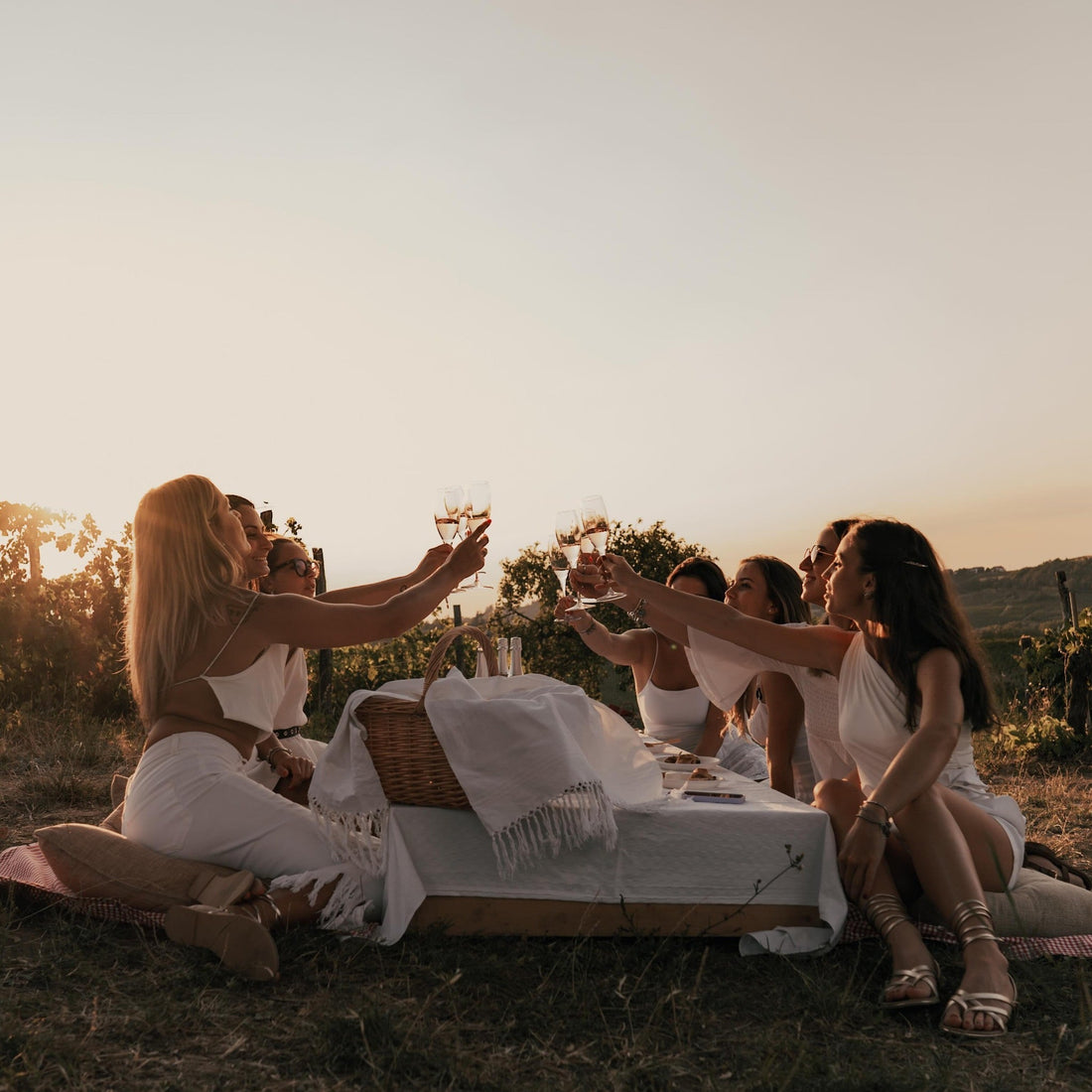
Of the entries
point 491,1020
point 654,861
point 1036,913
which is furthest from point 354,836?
point 1036,913

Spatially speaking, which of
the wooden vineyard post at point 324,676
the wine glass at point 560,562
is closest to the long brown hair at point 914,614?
the wine glass at point 560,562

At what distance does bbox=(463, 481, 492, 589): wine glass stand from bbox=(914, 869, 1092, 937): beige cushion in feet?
6.53

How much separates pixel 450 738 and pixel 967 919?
1589mm

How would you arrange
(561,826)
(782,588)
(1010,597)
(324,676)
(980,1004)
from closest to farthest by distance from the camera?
1. (980,1004)
2. (561,826)
3. (782,588)
4. (324,676)
5. (1010,597)

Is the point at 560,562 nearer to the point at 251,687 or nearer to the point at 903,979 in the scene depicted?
the point at 251,687

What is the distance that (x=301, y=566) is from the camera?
466cm

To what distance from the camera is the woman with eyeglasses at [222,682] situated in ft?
10.8

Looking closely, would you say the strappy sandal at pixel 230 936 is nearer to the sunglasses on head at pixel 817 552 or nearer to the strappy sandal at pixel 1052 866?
the sunglasses on head at pixel 817 552

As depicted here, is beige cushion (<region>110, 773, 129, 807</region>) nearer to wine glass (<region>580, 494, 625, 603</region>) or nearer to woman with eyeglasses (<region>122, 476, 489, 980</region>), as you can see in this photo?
woman with eyeglasses (<region>122, 476, 489, 980</region>)

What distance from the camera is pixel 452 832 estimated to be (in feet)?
10.5

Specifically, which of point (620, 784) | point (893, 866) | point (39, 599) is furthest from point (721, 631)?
point (39, 599)

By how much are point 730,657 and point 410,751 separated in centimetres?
146

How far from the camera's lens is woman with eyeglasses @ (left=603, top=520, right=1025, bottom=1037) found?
2748 mm

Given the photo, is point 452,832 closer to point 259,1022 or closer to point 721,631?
point 259,1022
